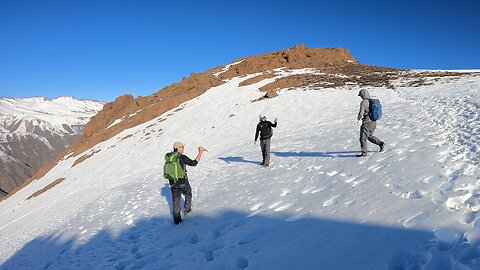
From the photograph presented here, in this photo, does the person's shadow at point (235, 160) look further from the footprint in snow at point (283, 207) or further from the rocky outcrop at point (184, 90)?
the rocky outcrop at point (184, 90)

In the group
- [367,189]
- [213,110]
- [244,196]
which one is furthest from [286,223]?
[213,110]

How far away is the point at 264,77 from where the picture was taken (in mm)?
44875

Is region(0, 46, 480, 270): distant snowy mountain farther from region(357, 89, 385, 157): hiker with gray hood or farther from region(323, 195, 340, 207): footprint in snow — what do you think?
region(357, 89, 385, 157): hiker with gray hood

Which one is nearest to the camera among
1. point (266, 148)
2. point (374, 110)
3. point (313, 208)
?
point (313, 208)

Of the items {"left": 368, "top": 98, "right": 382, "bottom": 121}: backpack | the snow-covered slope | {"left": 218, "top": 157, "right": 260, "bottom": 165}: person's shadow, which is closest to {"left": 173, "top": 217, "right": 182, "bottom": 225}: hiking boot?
the snow-covered slope

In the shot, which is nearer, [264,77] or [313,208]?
[313,208]

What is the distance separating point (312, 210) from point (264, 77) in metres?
38.6

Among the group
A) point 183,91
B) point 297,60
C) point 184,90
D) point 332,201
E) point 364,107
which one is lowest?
point 332,201

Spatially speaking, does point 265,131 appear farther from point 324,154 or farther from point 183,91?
point 183,91

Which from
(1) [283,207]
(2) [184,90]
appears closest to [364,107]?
(1) [283,207]

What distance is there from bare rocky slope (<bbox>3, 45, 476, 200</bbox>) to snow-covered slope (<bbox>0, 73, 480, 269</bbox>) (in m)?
15.8

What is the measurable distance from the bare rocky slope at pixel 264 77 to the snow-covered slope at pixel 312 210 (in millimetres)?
15849

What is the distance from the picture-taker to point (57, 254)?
9523mm

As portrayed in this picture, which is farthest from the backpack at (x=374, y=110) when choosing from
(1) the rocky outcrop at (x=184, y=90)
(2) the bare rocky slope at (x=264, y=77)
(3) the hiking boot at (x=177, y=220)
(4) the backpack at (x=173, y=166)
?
(1) the rocky outcrop at (x=184, y=90)
